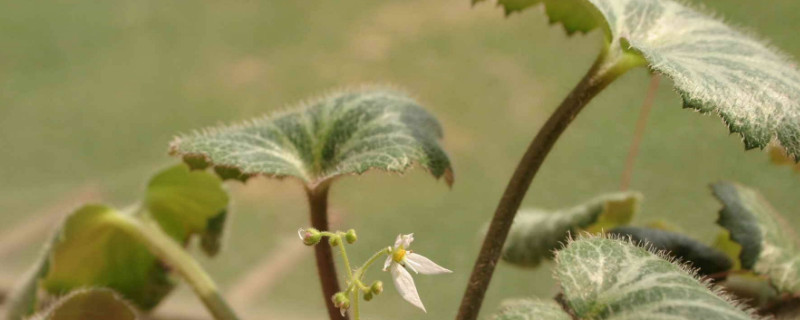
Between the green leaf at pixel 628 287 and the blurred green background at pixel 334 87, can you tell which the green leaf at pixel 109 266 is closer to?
the blurred green background at pixel 334 87

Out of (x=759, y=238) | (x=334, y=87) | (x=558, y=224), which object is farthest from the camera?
(x=334, y=87)

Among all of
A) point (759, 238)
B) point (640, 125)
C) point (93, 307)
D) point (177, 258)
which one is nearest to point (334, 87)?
point (640, 125)

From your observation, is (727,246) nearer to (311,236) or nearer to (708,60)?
(708,60)

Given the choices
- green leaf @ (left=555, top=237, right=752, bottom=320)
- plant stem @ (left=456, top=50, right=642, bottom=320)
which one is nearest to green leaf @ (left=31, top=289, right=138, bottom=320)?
plant stem @ (left=456, top=50, right=642, bottom=320)

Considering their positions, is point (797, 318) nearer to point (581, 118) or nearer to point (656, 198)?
point (656, 198)

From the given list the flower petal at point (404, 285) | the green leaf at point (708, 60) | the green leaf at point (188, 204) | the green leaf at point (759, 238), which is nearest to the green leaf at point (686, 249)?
the green leaf at point (759, 238)

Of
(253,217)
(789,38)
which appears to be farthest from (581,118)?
(253,217)

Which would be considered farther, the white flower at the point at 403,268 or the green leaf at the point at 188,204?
the green leaf at the point at 188,204
